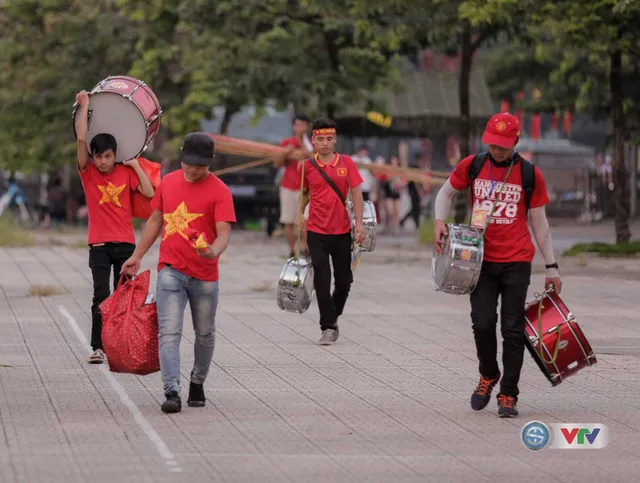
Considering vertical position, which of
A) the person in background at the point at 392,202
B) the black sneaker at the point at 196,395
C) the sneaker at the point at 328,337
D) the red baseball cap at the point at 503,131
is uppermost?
the red baseball cap at the point at 503,131

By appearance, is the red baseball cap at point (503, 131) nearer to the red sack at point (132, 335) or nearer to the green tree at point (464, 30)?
the red sack at point (132, 335)

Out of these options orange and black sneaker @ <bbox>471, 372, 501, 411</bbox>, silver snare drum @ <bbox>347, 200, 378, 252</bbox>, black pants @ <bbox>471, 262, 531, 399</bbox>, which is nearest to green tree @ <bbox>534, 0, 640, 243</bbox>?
silver snare drum @ <bbox>347, 200, 378, 252</bbox>

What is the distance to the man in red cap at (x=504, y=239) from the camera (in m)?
9.92

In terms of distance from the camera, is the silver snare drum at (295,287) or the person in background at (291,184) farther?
the person in background at (291,184)

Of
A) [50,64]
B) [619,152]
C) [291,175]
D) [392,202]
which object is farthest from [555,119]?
[291,175]

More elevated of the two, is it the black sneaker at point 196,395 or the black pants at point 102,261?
the black pants at point 102,261

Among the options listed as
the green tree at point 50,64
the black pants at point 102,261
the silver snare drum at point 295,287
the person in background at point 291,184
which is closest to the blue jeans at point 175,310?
the black pants at point 102,261

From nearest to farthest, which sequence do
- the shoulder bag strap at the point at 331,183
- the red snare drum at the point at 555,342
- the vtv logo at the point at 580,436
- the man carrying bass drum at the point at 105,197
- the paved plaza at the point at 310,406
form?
the paved plaza at the point at 310,406
the vtv logo at the point at 580,436
the red snare drum at the point at 555,342
the man carrying bass drum at the point at 105,197
the shoulder bag strap at the point at 331,183

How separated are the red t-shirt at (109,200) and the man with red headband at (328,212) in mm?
1951

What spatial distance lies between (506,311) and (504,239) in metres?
0.43

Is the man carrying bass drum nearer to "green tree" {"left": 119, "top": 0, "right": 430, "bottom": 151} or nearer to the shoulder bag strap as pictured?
the shoulder bag strap

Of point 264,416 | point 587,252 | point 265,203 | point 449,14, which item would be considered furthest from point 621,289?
point 265,203

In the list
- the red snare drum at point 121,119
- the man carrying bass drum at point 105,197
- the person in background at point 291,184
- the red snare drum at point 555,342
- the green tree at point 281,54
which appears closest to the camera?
the red snare drum at point 555,342

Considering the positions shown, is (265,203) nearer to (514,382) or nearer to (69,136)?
(69,136)
